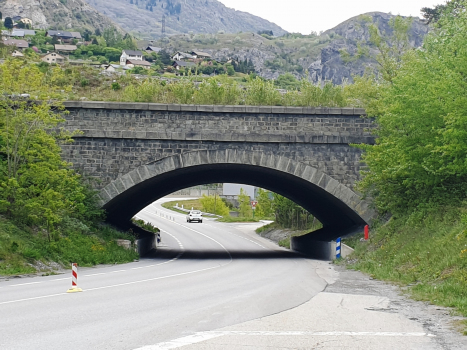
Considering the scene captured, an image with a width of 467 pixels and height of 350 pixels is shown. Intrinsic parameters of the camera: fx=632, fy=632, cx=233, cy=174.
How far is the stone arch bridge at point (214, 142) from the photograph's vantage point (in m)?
24.7

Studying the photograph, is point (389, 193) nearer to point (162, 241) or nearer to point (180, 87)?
point (180, 87)

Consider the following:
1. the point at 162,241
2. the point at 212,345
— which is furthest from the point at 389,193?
the point at 162,241

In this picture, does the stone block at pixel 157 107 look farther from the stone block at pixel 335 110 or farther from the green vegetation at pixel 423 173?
the green vegetation at pixel 423 173

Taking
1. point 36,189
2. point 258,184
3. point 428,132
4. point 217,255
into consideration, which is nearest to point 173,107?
point 36,189

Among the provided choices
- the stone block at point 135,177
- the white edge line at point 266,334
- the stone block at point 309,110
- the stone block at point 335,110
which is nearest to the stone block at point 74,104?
the stone block at point 135,177

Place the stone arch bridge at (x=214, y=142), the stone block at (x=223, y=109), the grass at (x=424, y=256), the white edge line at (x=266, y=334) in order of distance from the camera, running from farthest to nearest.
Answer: the stone block at (x=223, y=109), the stone arch bridge at (x=214, y=142), the grass at (x=424, y=256), the white edge line at (x=266, y=334)

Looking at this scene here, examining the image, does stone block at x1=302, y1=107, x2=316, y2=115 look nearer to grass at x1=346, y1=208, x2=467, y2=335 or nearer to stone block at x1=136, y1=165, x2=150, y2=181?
grass at x1=346, y1=208, x2=467, y2=335

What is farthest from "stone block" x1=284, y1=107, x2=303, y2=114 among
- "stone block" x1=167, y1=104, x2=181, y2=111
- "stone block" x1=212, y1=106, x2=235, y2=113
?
"stone block" x1=167, y1=104, x2=181, y2=111

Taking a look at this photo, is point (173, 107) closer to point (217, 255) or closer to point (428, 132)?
point (217, 255)

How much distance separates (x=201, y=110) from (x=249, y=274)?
8.99 m

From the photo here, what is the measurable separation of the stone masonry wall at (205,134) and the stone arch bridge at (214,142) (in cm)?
4

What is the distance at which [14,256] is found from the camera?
707 inches

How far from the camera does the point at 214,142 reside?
24891 millimetres

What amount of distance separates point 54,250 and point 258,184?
16.9 metres
